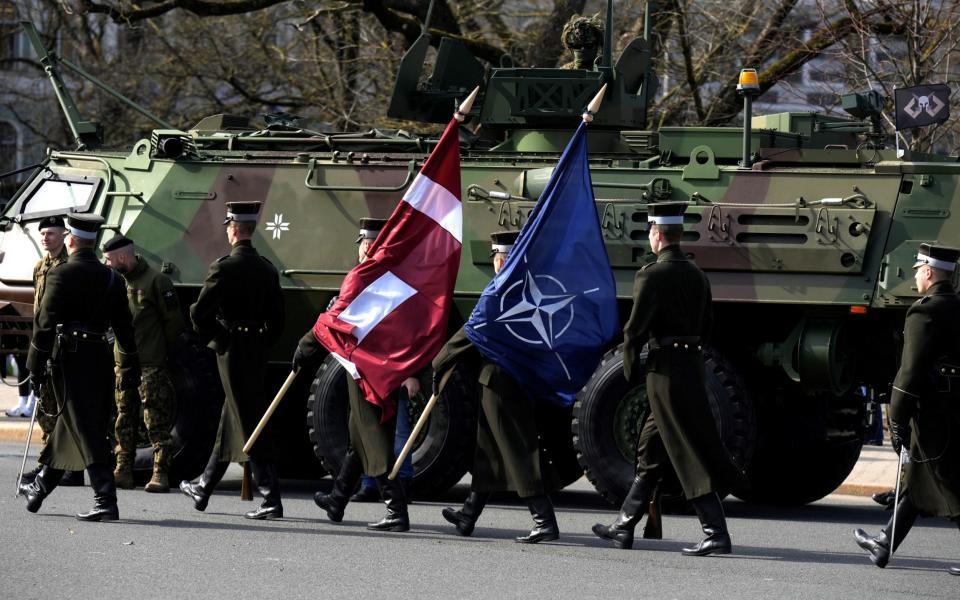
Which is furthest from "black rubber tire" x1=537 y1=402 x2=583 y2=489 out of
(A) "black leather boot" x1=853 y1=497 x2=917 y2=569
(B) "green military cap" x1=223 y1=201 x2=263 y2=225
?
(A) "black leather boot" x1=853 y1=497 x2=917 y2=569

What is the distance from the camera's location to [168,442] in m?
12.7

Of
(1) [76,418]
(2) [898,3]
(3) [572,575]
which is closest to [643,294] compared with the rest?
(3) [572,575]

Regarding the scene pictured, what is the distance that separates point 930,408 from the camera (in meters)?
9.52

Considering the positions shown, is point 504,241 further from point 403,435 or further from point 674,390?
point 403,435

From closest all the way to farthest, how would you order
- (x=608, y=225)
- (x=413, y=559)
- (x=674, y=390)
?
(x=413, y=559) → (x=674, y=390) → (x=608, y=225)

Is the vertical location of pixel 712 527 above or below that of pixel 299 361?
below

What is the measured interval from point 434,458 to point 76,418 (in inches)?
101

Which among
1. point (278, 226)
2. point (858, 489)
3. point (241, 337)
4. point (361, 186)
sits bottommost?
point (858, 489)

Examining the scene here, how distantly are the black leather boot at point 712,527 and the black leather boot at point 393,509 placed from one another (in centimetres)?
178

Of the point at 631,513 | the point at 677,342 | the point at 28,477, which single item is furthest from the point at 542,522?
the point at 28,477

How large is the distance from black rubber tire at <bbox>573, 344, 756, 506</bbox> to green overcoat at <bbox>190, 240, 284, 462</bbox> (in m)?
2.09

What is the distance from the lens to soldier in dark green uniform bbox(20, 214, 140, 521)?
10.8m

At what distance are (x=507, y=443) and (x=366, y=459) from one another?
92cm

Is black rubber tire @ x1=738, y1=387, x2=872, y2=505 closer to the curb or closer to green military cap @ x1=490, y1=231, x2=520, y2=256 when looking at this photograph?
the curb
